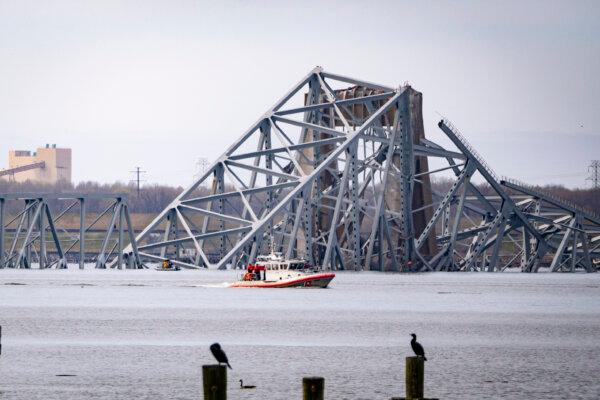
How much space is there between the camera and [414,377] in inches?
1542

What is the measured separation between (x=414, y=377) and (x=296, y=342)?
110 feet

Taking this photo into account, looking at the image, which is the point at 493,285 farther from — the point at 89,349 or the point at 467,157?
the point at 89,349

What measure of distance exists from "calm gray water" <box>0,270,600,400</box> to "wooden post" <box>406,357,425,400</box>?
1084 cm

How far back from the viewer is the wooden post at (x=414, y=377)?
127 feet

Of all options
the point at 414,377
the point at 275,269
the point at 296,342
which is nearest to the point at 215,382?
the point at 414,377

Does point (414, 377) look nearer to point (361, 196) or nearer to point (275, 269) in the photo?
point (275, 269)

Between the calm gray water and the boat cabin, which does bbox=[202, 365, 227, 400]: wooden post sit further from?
the boat cabin

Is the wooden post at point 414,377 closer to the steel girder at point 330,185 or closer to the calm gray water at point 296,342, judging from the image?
the calm gray water at point 296,342

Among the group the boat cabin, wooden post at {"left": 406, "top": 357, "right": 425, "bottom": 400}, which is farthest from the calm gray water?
wooden post at {"left": 406, "top": 357, "right": 425, "bottom": 400}

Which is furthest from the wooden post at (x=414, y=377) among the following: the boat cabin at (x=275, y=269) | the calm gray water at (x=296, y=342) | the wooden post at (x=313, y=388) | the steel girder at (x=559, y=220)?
the steel girder at (x=559, y=220)

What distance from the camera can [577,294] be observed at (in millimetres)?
134250

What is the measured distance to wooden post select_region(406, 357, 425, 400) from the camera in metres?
38.8

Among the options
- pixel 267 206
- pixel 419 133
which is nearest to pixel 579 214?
pixel 419 133

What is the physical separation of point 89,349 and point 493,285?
9756 centimetres
